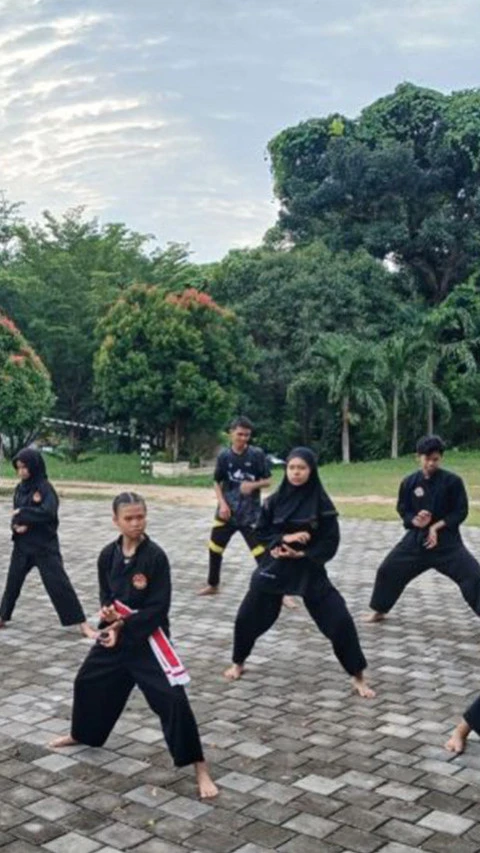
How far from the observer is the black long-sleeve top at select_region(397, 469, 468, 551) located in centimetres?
810

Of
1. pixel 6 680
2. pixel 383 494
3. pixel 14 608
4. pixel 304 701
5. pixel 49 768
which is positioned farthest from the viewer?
pixel 383 494

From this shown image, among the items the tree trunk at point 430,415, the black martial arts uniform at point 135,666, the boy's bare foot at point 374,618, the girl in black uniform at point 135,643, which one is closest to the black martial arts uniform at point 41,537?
the boy's bare foot at point 374,618

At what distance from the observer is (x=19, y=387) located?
1895 centimetres

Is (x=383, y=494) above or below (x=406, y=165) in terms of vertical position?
below

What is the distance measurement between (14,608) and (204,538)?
5322mm

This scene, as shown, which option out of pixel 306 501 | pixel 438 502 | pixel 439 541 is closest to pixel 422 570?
pixel 439 541

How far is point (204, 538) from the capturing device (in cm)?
1441

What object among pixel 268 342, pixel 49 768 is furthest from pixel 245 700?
pixel 268 342

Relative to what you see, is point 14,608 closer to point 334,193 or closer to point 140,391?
point 140,391

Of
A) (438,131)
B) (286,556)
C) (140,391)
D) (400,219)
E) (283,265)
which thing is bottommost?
(286,556)

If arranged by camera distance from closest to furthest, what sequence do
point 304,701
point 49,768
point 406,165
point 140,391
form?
point 49,768, point 304,701, point 140,391, point 406,165

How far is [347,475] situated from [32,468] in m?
17.8

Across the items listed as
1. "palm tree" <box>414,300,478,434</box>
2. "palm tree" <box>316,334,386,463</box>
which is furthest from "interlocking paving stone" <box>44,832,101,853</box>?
"palm tree" <box>414,300,478,434</box>

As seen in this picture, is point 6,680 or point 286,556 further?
point 6,680
